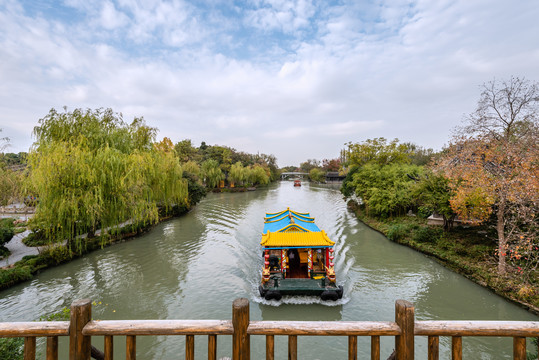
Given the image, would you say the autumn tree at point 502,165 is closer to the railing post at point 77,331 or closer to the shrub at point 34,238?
the railing post at point 77,331

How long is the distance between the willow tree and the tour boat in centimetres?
702

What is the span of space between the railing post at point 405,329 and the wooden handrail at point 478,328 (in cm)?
8

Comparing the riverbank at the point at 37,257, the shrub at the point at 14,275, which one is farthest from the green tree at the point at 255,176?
the shrub at the point at 14,275

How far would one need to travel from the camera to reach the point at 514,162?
816cm

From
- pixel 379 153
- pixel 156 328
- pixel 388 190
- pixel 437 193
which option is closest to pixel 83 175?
pixel 156 328

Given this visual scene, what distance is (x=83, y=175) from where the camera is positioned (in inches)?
384

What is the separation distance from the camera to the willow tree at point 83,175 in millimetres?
9461

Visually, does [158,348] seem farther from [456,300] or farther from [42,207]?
[456,300]

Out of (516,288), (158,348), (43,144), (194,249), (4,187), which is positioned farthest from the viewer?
(4,187)

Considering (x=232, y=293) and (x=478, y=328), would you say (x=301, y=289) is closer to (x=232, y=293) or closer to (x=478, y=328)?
(x=232, y=293)

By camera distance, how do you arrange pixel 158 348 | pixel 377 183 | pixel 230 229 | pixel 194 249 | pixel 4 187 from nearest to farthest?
pixel 158 348
pixel 194 249
pixel 4 187
pixel 230 229
pixel 377 183

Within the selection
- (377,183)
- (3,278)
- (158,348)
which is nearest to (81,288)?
(3,278)

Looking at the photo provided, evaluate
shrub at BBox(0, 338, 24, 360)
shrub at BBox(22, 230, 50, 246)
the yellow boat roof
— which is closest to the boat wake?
the yellow boat roof

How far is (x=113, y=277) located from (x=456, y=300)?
40.9 ft
